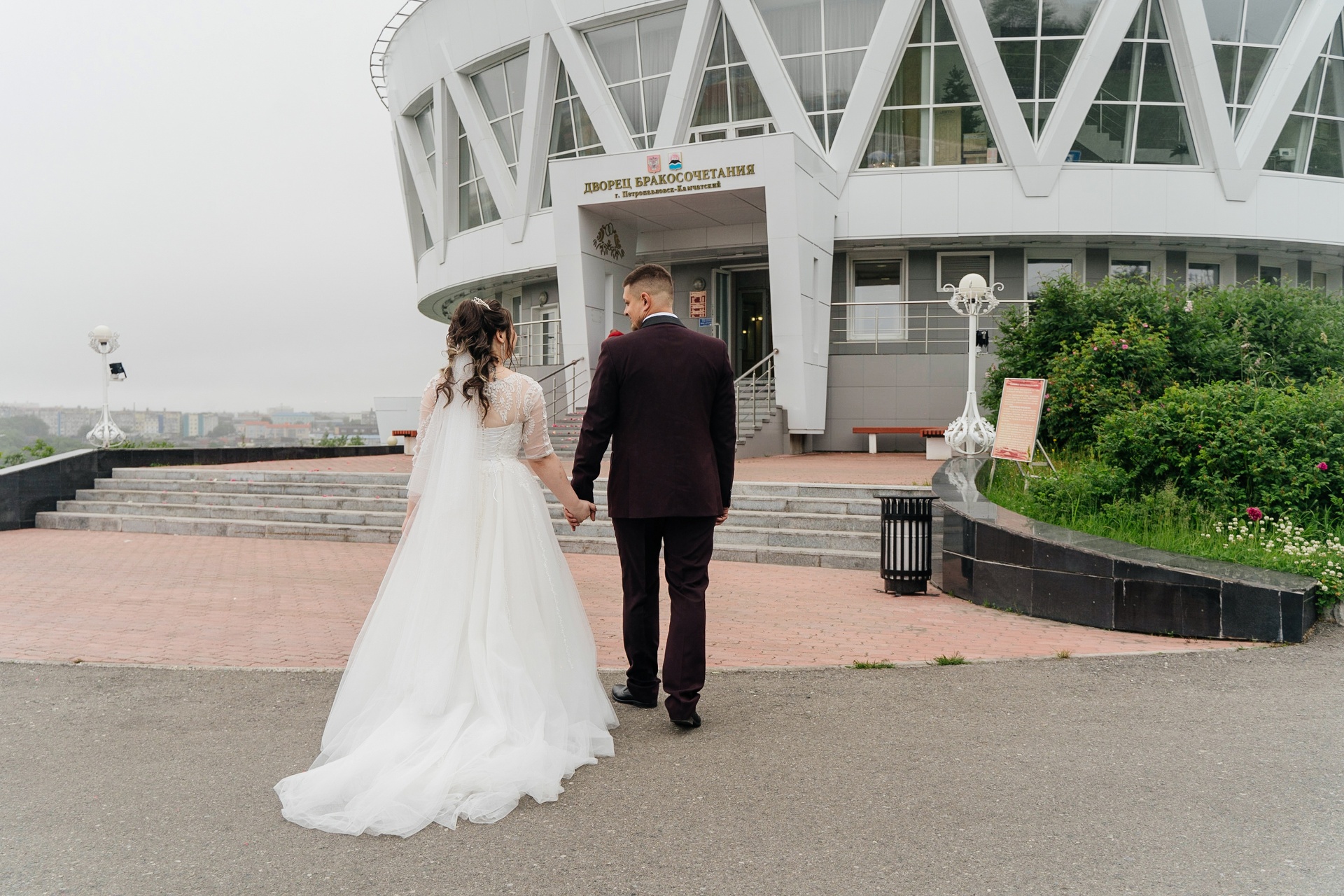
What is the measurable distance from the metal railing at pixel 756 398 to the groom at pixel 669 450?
1549 cm

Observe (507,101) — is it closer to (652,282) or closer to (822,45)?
(822,45)

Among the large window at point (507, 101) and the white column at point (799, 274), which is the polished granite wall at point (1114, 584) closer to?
the white column at point (799, 274)

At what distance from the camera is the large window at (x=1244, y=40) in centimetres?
2417

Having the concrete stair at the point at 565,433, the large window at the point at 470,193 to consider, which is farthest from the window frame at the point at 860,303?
the large window at the point at 470,193

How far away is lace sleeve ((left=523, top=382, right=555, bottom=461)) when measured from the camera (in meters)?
4.86

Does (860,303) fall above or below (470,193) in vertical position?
below

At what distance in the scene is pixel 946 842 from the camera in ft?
11.4

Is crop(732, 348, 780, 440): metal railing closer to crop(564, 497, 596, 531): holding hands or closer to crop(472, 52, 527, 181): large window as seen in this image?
crop(472, 52, 527, 181): large window

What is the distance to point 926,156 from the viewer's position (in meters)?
24.9

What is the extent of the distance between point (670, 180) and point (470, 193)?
40.9 ft

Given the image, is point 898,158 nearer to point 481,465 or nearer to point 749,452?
point 749,452

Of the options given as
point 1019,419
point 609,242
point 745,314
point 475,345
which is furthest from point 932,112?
point 475,345

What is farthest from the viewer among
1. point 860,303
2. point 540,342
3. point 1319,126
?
point 540,342

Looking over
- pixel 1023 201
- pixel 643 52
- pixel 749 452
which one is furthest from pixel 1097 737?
pixel 643 52
